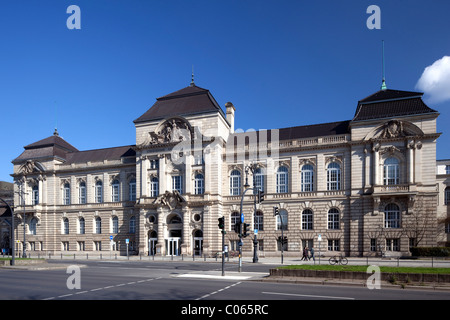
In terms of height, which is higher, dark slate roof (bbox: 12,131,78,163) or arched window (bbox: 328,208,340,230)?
dark slate roof (bbox: 12,131,78,163)

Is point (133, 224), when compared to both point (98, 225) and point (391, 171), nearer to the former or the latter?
point (98, 225)

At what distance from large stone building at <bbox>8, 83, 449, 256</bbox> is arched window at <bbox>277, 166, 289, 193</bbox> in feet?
0.44

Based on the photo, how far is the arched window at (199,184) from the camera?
46037 mm

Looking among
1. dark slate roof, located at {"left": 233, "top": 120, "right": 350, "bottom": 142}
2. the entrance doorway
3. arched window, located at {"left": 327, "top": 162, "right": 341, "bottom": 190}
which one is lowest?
the entrance doorway

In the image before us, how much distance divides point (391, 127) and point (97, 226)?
143 ft

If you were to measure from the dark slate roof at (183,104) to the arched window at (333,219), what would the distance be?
19210mm

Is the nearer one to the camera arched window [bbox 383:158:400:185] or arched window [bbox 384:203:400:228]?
arched window [bbox 384:203:400:228]

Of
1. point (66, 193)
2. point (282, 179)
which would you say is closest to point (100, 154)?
point (66, 193)

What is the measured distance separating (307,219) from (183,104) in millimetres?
22956

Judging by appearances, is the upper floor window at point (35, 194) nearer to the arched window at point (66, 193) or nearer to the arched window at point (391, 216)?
the arched window at point (66, 193)

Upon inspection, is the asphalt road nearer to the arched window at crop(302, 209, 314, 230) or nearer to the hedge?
the hedge

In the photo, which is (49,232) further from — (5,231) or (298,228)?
(298,228)

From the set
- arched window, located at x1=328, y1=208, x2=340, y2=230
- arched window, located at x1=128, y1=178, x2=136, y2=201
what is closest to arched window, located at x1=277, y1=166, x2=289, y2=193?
arched window, located at x1=328, y1=208, x2=340, y2=230

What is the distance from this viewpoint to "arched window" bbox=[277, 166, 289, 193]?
4447cm
